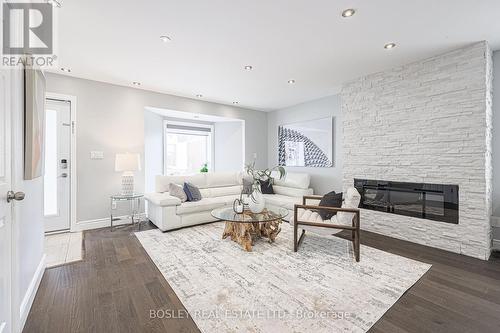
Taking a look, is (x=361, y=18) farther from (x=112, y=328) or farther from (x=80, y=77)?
(x=80, y=77)

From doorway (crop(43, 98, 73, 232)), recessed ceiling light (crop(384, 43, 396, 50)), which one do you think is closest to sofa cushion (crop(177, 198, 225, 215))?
doorway (crop(43, 98, 73, 232))

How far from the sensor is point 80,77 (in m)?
3.70

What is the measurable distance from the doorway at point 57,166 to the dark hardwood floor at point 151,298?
1399mm

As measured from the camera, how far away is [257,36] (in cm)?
251

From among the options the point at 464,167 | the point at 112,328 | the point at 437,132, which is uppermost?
the point at 437,132

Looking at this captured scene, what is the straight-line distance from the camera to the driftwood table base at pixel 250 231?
2.95 m

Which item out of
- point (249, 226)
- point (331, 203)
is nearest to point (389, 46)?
point (331, 203)

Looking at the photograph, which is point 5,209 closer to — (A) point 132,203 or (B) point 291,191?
(A) point 132,203

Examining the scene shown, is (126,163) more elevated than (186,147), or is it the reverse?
(186,147)

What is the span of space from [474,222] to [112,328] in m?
3.94

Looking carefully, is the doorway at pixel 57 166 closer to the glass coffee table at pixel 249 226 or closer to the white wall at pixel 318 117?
the glass coffee table at pixel 249 226

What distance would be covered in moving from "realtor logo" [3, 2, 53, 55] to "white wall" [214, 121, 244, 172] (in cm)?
407

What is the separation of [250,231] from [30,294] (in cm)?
220

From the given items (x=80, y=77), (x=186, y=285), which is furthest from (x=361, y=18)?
(x=80, y=77)
